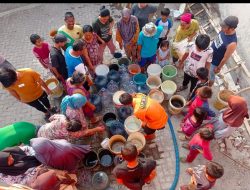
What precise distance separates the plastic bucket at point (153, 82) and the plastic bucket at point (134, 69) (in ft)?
1.44

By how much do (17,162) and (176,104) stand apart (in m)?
4.07

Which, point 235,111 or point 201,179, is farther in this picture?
point 235,111

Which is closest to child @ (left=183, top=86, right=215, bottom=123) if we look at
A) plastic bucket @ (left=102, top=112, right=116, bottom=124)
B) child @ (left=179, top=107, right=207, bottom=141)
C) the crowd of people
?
the crowd of people

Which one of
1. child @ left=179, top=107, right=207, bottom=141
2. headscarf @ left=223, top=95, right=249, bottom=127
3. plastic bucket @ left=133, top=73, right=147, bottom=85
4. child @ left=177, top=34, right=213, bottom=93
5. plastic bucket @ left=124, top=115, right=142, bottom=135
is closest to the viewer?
headscarf @ left=223, top=95, right=249, bottom=127

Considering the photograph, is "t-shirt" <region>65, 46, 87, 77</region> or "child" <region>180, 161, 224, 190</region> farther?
"t-shirt" <region>65, 46, 87, 77</region>

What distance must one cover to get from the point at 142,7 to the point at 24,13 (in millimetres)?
5079

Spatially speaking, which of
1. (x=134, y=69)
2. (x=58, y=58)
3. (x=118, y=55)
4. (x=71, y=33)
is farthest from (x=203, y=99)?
(x=71, y=33)

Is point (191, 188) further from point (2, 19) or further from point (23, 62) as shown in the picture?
point (2, 19)

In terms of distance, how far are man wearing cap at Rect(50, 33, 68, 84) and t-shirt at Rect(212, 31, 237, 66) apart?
12.0ft

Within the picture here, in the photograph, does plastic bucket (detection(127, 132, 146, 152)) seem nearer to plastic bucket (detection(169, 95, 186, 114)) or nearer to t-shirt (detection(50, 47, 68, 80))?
plastic bucket (detection(169, 95, 186, 114))

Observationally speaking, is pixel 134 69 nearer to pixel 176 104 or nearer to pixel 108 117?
pixel 176 104

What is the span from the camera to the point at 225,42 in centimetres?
627

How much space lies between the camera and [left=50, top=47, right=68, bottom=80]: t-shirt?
251 inches

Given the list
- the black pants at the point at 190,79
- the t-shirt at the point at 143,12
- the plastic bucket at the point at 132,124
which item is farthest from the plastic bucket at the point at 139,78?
the t-shirt at the point at 143,12
